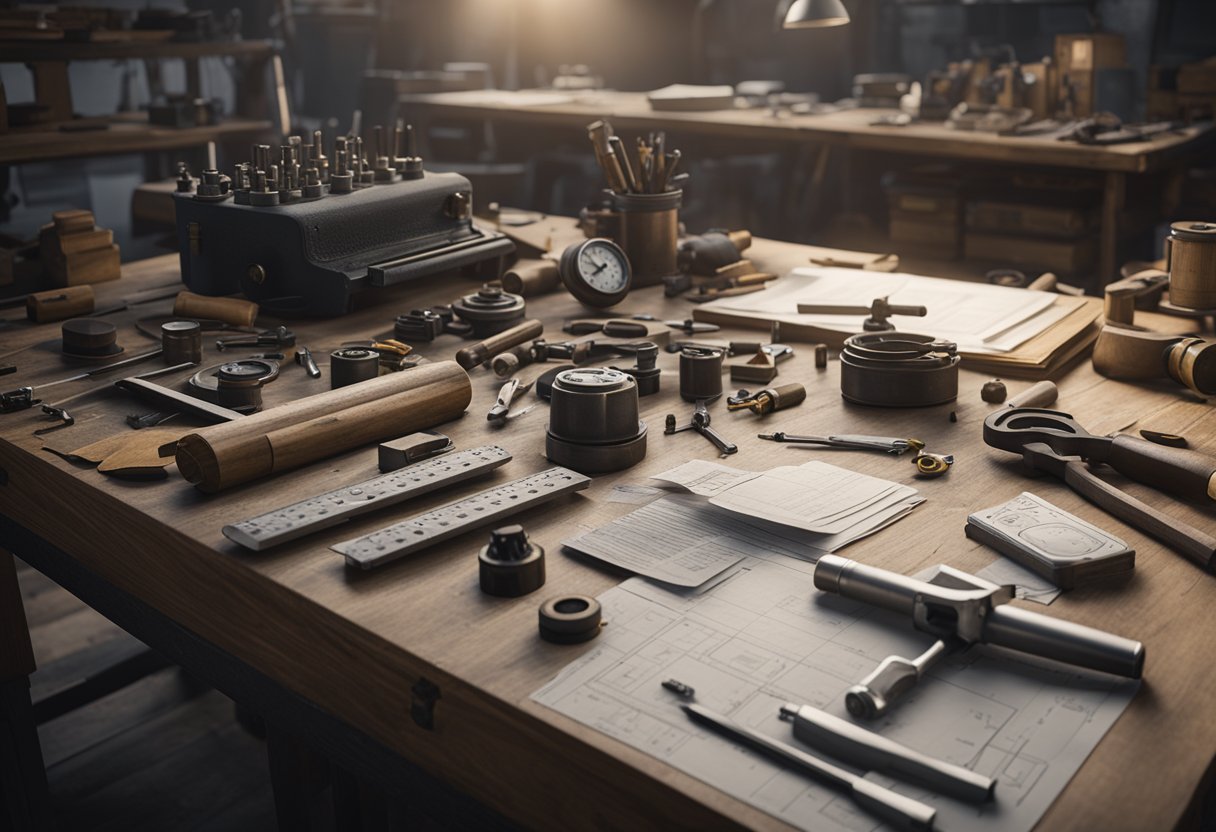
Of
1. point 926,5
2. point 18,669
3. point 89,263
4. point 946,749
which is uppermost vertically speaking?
point 926,5

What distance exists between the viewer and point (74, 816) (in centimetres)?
272

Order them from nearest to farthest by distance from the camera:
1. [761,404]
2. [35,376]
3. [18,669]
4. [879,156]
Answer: [761,404]
[35,376]
[18,669]
[879,156]

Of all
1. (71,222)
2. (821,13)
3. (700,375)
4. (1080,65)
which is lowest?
(700,375)

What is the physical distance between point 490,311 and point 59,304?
0.89m

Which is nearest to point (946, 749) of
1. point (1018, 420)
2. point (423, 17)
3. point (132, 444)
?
point (1018, 420)

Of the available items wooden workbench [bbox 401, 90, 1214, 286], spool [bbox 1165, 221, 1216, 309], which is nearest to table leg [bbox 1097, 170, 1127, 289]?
wooden workbench [bbox 401, 90, 1214, 286]

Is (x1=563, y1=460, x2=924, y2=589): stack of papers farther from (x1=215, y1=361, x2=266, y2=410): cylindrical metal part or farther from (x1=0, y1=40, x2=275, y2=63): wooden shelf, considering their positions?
(x1=0, y1=40, x2=275, y2=63): wooden shelf

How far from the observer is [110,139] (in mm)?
4770

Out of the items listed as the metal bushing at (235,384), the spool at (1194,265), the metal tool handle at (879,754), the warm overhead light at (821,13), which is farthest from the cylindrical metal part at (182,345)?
the warm overhead light at (821,13)

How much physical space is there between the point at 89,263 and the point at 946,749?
2268 millimetres

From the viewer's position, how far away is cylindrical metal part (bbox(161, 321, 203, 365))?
201cm

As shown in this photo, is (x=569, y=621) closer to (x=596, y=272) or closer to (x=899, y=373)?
(x=899, y=373)

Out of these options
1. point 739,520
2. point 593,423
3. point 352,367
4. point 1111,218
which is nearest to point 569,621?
point 739,520

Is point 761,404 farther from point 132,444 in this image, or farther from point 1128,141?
point 1128,141
